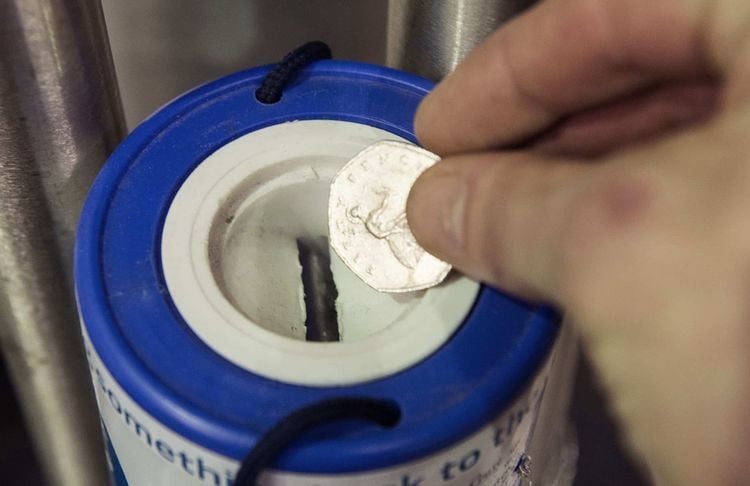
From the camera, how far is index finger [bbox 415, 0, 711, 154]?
27cm

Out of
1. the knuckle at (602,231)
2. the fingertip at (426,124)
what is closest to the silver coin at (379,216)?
the fingertip at (426,124)

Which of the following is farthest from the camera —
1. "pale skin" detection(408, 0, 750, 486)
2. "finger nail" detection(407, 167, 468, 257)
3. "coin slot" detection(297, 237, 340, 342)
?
"coin slot" detection(297, 237, 340, 342)

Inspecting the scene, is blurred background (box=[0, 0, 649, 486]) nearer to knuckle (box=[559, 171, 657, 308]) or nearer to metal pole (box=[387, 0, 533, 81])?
metal pole (box=[387, 0, 533, 81])

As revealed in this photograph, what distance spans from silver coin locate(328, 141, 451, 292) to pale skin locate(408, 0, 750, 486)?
19 millimetres

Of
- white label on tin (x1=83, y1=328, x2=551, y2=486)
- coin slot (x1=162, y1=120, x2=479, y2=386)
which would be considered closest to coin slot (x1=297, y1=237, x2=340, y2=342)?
coin slot (x1=162, y1=120, x2=479, y2=386)

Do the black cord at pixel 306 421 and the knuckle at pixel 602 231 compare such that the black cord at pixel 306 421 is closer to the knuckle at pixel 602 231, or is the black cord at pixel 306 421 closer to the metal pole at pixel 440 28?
the knuckle at pixel 602 231

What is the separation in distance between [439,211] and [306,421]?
88 mm

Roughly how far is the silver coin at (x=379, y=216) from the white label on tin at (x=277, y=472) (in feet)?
0.22

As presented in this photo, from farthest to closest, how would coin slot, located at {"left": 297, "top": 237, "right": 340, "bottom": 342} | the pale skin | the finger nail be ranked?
coin slot, located at {"left": 297, "top": 237, "right": 340, "bottom": 342}, the finger nail, the pale skin

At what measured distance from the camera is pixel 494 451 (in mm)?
289

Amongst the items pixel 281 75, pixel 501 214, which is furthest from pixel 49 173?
pixel 501 214

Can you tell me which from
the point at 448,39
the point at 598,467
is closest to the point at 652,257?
the point at 448,39

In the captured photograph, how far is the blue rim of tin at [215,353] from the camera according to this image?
0.86ft

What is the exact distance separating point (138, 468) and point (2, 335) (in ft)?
0.69
